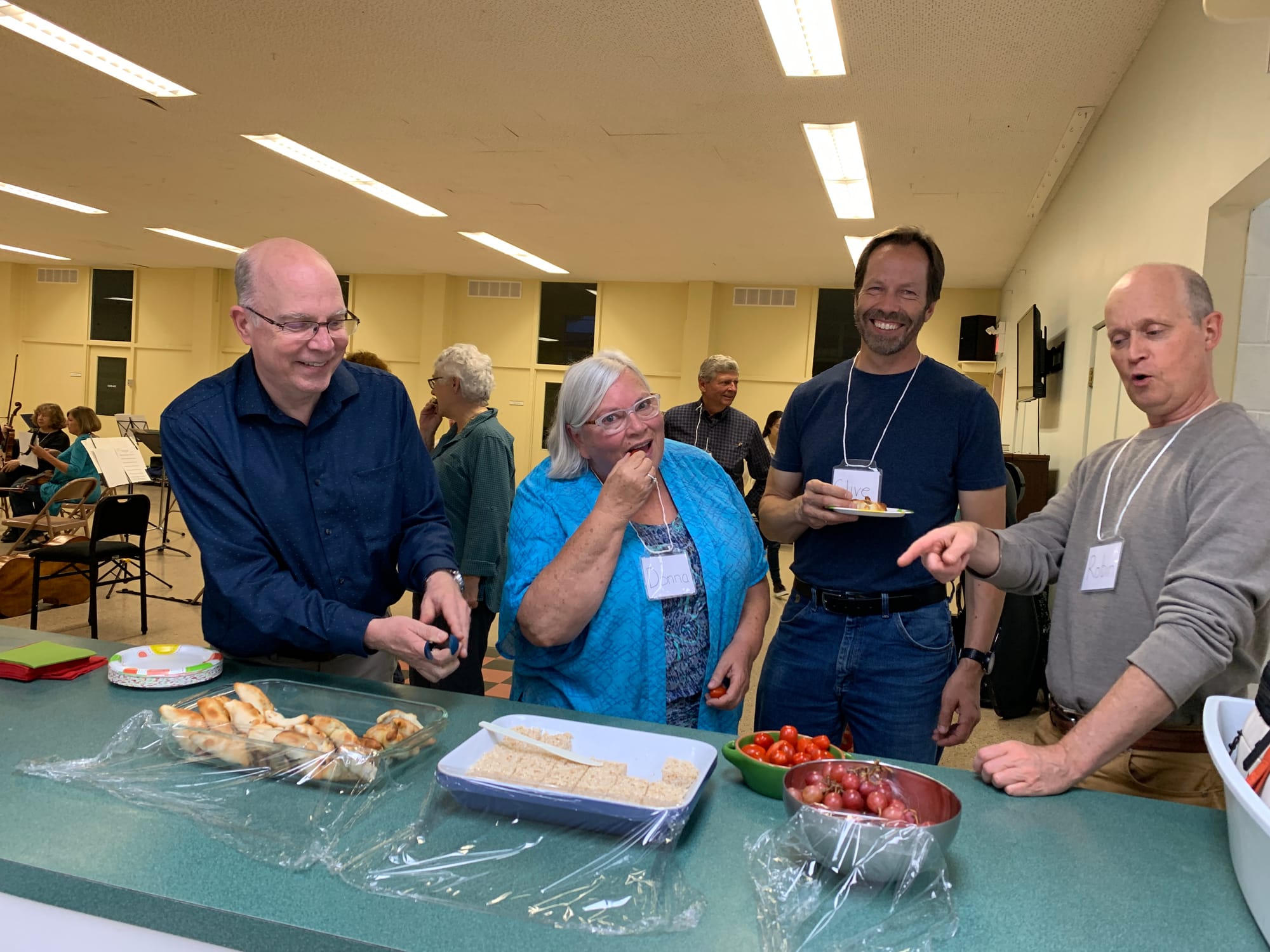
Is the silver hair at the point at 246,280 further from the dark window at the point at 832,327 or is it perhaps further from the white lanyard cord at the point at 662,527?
the dark window at the point at 832,327

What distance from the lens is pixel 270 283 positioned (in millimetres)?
1710

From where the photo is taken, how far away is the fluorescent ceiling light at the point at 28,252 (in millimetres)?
13141

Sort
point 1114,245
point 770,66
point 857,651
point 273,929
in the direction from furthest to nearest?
point 770,66 < point 1114,245 < point 857,651 < point 273,929

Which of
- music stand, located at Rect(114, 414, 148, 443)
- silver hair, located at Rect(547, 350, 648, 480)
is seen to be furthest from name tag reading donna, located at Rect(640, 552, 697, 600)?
music stand, located at Rect(114, 414, 148, 443)

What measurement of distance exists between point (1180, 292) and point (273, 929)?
1663 mm

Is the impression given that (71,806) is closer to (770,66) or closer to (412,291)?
(770,66)

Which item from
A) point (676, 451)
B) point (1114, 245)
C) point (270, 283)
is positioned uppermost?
point (1114, 245)

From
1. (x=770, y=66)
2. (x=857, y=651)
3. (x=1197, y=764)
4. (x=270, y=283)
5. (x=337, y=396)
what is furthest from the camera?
(x=770, y=66)

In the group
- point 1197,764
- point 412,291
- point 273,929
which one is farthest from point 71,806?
point 412,291

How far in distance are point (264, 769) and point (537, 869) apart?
0.48 metres

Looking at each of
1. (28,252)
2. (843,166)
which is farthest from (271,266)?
(28,252)

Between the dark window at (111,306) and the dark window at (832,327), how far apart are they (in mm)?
11302

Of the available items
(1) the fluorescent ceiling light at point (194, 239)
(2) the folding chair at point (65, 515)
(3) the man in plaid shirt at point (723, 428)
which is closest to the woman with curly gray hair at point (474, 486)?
(3) the man in plaid shirt at point (723, 428)

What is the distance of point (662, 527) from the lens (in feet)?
6.31
